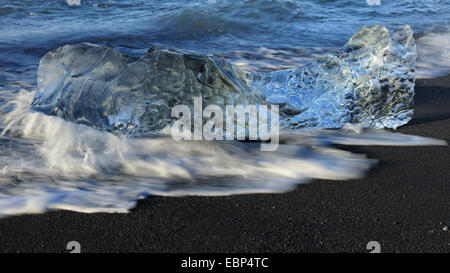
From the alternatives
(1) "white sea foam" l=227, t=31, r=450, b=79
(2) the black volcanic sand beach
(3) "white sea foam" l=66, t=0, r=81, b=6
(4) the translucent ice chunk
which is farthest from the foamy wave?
(3) "white sea foam" l=66, t=0, r=81, b=6

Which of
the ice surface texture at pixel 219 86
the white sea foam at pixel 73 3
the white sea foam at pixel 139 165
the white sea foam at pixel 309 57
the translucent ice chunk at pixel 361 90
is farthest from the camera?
the white sea foam at pixel 73 3

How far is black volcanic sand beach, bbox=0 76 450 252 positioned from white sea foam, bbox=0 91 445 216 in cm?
9

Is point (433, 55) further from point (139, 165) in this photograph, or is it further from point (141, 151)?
point (139, 165)

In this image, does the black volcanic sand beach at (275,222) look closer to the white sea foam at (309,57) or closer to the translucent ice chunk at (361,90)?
the translucent ice chunk at (361,90)

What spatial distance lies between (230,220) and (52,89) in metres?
1.56

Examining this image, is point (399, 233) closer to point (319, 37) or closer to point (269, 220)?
point (269, 220)

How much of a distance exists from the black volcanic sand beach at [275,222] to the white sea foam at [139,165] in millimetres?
86

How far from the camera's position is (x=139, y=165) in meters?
2.21

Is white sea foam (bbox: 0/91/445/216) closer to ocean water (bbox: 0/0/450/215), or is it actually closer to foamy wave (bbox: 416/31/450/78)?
ocean water (bbox: 0/0/450/215)

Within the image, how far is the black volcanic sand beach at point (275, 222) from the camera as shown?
1579 millimetres

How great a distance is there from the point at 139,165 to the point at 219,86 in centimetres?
67

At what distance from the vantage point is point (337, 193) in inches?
75.5

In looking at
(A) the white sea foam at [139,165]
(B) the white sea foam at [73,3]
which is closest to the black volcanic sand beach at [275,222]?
(A) the white sea foam at [139,165]
